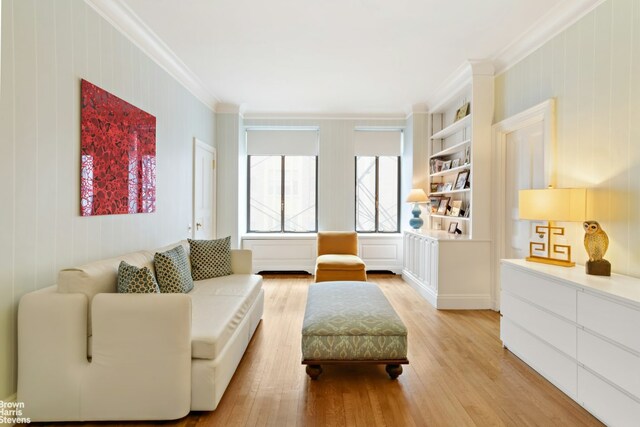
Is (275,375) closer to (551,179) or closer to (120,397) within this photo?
(120,397)

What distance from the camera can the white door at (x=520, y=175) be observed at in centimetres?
329

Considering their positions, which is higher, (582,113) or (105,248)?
(582,113)

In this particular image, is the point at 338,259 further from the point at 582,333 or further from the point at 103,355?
the point at 103,355

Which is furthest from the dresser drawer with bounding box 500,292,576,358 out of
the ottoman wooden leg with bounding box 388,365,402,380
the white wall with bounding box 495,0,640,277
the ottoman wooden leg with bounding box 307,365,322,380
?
the ottoman wooden leg with bounding box 307,365,322,380

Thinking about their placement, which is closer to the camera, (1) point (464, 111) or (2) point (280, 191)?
(1) point (464, 111)

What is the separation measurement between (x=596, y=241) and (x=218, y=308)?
2.54 m

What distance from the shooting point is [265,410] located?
2053 millimetres

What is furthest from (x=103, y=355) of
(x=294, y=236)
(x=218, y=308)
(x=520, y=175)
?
(x=294, y=236)

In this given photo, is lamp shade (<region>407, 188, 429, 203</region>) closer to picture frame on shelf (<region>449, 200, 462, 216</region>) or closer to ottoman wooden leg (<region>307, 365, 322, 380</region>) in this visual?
picture frame on shelf (<region>449, 200, 462, 216</region>)

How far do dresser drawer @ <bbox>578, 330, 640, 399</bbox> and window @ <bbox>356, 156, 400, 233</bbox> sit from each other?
435cm

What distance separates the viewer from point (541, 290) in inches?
96.9

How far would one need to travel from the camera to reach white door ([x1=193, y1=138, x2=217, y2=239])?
182 inches

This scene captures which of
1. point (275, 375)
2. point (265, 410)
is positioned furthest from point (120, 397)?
point (275, 375)

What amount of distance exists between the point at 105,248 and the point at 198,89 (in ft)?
8.96
